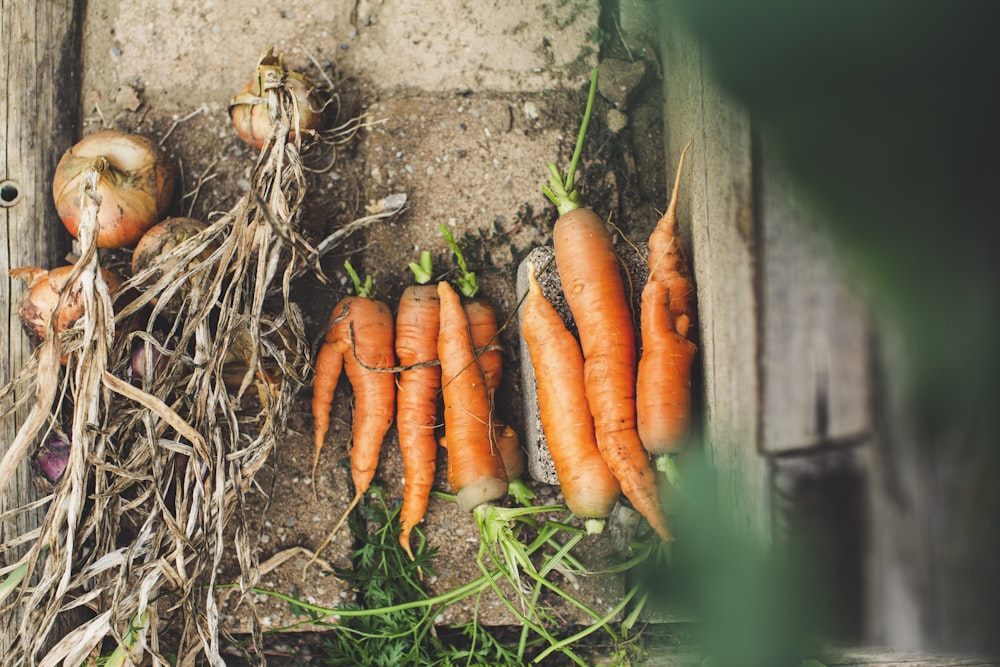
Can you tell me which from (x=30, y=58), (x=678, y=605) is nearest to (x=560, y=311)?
(x=678, y=605)

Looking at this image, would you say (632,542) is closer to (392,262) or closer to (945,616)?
(392,262)

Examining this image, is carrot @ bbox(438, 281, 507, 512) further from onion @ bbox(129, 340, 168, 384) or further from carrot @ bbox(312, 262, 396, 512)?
onion @ bbox(129, 340, 168, 384)

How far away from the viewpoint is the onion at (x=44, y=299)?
179 cm

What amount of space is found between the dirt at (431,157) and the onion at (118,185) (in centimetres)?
14

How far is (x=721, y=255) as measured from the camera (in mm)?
1271

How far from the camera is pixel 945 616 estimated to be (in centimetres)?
34

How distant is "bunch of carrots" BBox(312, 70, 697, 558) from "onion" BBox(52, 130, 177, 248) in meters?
0.58

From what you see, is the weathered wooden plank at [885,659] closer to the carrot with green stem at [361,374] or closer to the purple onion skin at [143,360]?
the carrot with green stem at [361,374]

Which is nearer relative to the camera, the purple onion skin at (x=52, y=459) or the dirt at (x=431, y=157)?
the purple onion skin at (x=52, y=459)

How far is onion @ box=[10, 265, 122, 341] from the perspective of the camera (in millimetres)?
1790

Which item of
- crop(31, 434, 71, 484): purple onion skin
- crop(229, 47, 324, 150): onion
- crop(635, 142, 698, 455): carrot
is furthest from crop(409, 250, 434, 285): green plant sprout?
crop(31, 434, 71, 484): purple onion skin

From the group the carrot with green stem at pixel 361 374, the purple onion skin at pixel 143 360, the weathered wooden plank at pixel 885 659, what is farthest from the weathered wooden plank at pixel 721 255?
the purple onion skin at pixel 143 360

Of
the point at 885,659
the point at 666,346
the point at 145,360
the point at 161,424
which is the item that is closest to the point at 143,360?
the point at 145,360

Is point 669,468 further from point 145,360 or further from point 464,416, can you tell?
point 145,360
